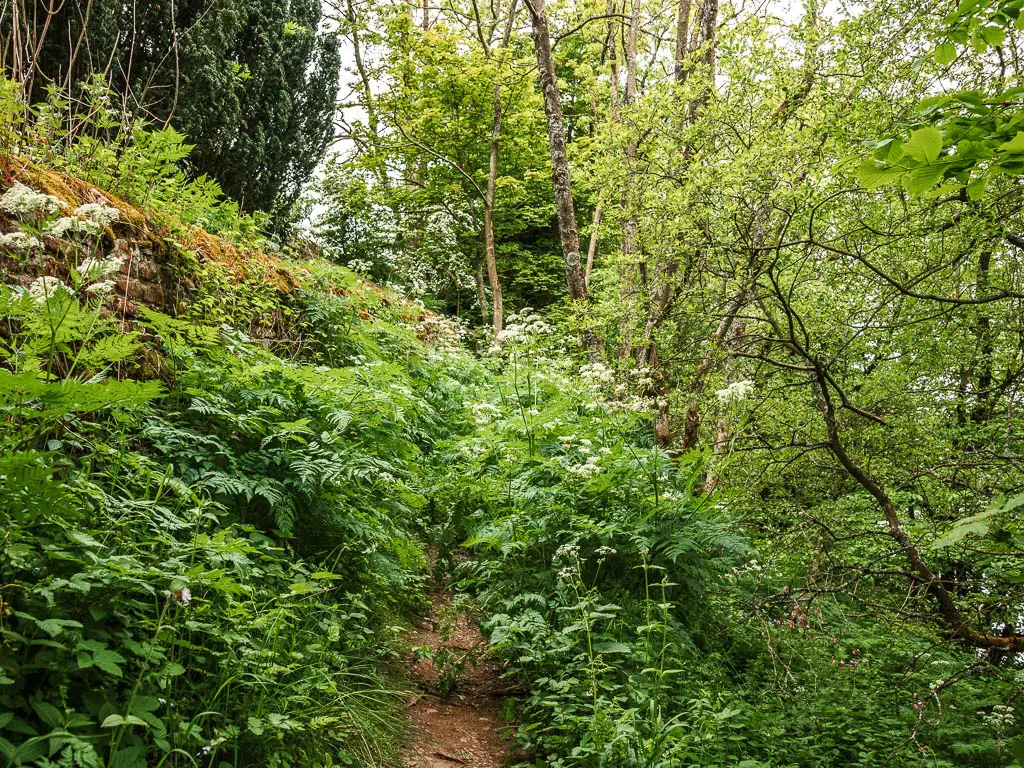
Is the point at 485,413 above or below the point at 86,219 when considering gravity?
below

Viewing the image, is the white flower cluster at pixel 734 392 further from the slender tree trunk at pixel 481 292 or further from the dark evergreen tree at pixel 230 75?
the slender tree trunk at pixel 481 292

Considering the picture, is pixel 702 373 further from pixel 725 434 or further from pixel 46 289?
pixel 46 289

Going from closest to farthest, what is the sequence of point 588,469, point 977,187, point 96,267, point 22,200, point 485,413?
1. point 977,187
2. point 22,200
3. point 96,267
4. point 588,469
5. point 485,413

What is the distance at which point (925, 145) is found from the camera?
1534 mm

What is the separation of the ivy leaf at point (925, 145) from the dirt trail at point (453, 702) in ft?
11.5

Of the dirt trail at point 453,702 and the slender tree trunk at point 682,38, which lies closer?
the dirt trail at point 453,702

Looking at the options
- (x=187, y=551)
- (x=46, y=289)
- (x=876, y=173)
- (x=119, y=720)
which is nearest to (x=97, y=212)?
(x=46, y=289)

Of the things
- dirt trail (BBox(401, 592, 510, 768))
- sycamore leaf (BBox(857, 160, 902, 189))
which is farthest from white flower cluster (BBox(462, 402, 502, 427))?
sycamore leaf (BBox(857, 160, 902, 189))

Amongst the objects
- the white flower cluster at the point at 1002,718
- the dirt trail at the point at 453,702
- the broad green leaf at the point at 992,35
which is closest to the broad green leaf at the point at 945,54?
the broad green leaf at the point at 992,35

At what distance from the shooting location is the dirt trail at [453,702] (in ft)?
11.6

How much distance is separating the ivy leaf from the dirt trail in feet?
11.5

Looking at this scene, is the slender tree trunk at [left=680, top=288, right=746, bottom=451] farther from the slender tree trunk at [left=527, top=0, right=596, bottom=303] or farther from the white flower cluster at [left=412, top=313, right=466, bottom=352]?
the white flower cluster at [left=412, top=313, right=466, bottom=352]

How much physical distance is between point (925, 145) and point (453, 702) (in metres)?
4.05

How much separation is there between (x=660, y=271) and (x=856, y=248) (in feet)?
10.4
